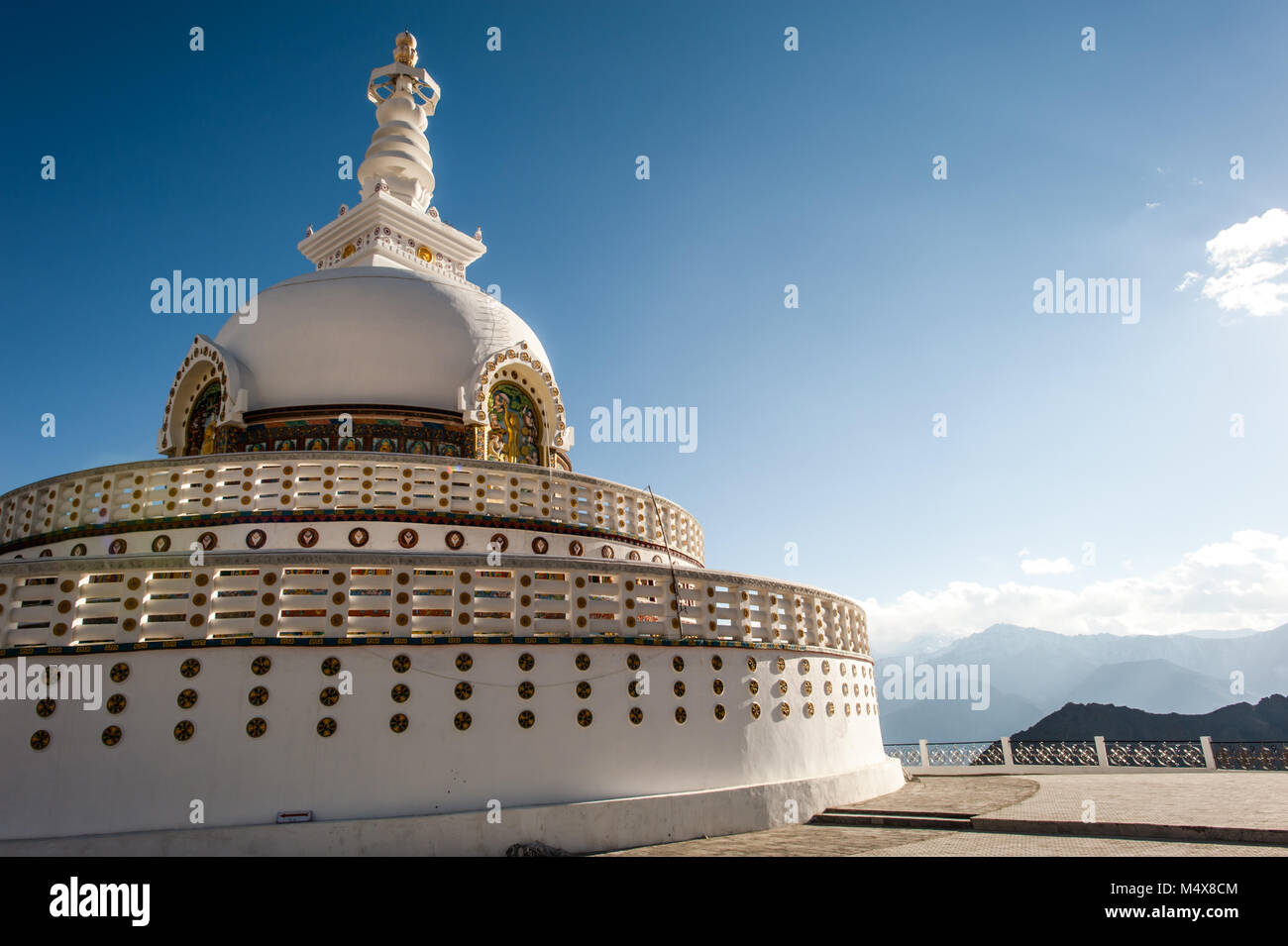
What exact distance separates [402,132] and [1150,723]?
55.6 m

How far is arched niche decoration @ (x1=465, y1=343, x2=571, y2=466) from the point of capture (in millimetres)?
15383

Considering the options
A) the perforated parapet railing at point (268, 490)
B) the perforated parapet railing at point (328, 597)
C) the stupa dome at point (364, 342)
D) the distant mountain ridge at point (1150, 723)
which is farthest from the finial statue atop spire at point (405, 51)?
the distant mountain ridge at point (1150, 723)

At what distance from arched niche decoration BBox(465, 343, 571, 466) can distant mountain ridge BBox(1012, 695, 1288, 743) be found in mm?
44459

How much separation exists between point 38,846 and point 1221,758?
780 inches

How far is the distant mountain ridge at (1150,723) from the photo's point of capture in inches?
2009

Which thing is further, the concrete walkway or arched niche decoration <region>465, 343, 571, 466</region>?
arched niche decoration <region>465, 343, 571, 466</region>

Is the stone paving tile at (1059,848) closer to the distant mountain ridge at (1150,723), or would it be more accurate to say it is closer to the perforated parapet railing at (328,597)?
the perforated parapet railing at (328,597)

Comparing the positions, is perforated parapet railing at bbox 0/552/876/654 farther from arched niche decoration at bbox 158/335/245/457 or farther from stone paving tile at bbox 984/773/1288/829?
arched niche decoration at bbox 158/335/245/457

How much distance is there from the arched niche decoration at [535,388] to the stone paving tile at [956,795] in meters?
8.61

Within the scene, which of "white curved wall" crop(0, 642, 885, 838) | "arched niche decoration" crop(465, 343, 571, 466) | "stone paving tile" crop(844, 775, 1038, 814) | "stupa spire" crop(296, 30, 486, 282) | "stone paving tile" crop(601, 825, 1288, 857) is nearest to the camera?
"stone paving tile" crop(601, 825, 1288, 857)

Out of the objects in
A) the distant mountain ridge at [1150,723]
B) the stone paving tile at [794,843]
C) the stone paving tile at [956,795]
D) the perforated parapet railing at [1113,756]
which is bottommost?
the distant mountain ridge at [1150,723]

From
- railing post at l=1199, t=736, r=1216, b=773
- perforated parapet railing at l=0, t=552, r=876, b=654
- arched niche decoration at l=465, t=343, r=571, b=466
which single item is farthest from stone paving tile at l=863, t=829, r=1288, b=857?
railing post at l=1199, t=736, r=1216, b=773
